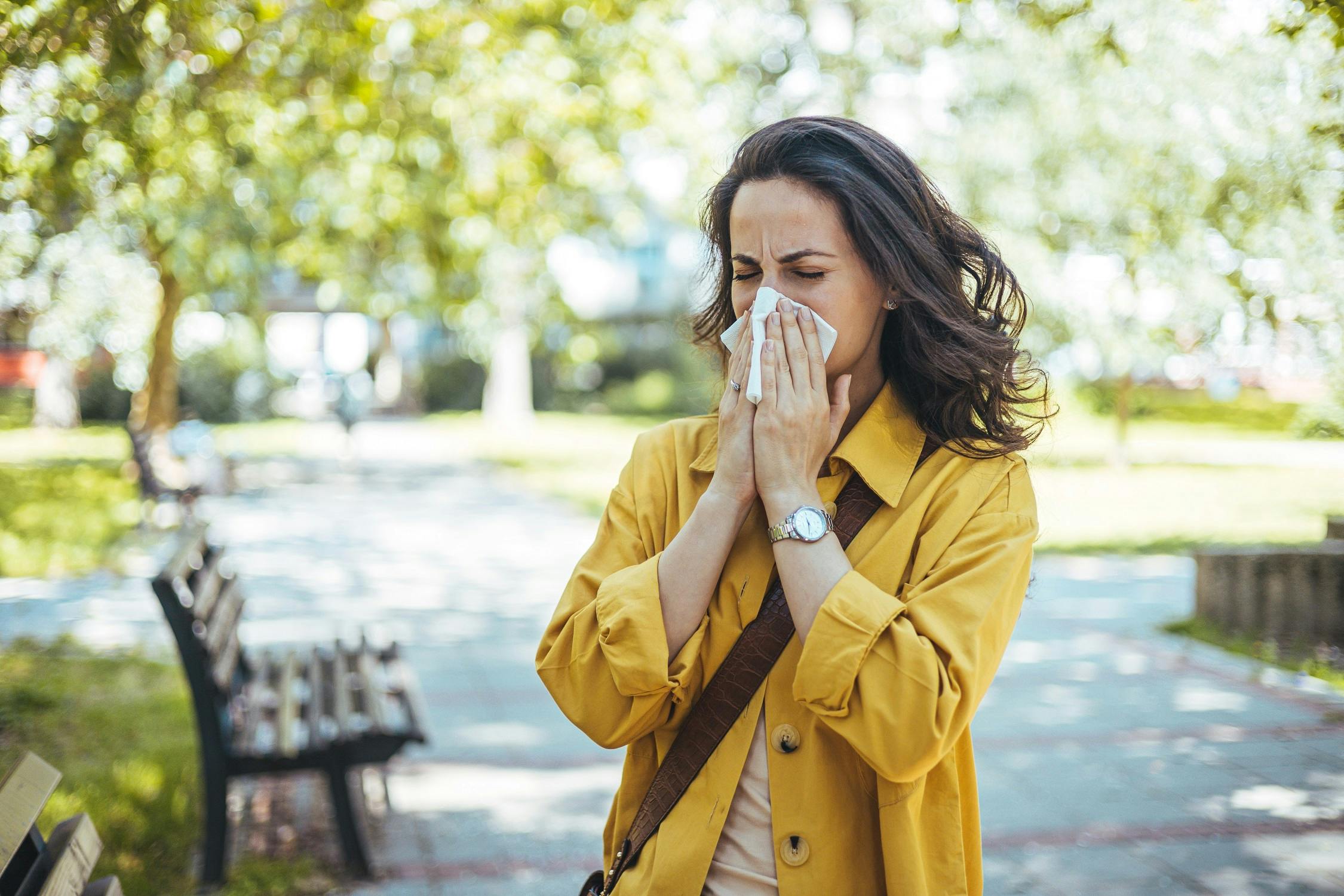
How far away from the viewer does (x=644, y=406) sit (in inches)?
1430

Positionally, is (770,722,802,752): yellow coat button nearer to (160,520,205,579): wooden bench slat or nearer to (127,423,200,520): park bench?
(160,520,205,579): wooden bench slat

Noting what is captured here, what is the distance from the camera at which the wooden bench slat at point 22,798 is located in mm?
1648

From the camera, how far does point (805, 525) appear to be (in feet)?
6.01

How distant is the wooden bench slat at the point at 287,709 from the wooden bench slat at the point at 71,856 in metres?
2.03

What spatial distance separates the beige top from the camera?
1.86m

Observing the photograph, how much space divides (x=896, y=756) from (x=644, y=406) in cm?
3466

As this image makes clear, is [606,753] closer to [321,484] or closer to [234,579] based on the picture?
[234,579]

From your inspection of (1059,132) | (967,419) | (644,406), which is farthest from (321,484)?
(644,406)

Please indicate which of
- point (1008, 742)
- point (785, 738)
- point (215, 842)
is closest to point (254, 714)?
point (215, 842)

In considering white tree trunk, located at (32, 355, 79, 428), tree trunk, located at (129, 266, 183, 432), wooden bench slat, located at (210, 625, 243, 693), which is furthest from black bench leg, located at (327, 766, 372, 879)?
white tree trunk, located at (32, 355, 79, 428)

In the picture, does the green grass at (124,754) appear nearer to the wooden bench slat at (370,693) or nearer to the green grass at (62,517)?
the wooden bench slat at (370,693)

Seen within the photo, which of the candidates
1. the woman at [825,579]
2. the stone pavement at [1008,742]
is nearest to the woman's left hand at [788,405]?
the woman at [825,579]

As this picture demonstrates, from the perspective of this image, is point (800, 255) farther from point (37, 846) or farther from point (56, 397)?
point (56, 397)

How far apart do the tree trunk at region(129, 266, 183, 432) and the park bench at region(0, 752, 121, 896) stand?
1317 centimetres
